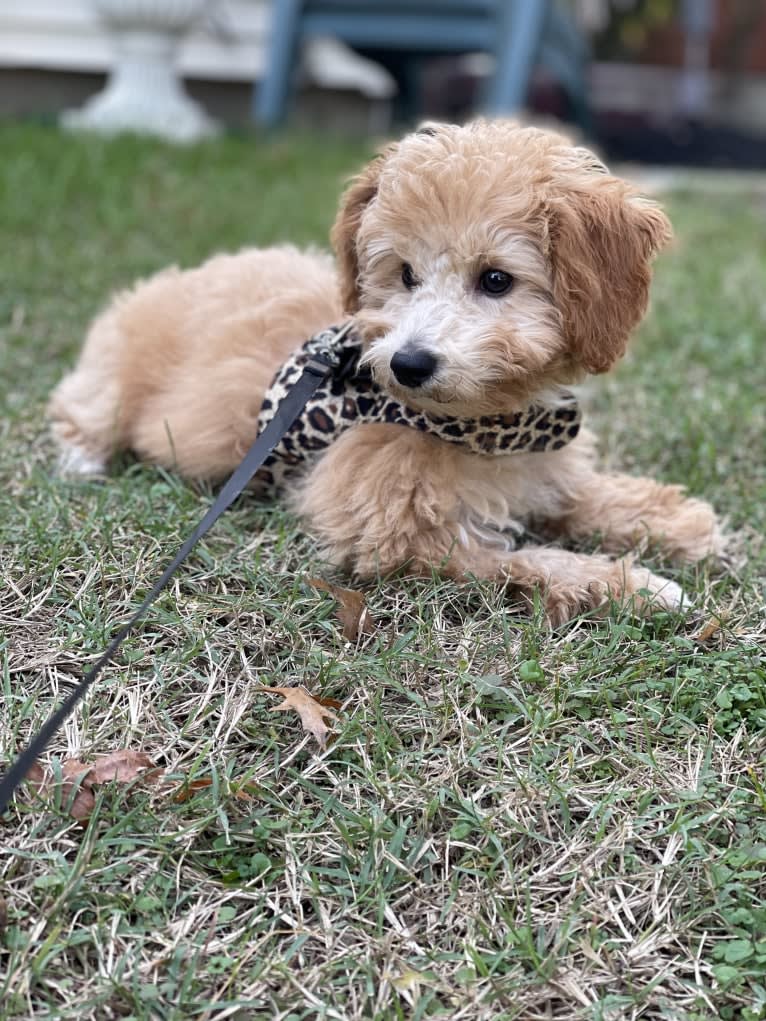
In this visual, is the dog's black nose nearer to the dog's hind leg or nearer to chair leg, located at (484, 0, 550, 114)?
the dog's hind leg

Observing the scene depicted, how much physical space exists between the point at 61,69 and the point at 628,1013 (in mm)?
10705

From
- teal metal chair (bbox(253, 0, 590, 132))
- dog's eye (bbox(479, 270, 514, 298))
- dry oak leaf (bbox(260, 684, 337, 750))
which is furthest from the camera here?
teal metal chair (bbox(253, 0, 590, 132))

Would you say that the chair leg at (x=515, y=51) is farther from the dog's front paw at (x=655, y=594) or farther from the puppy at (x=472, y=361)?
the dog's front paw at (x=655, y=594)

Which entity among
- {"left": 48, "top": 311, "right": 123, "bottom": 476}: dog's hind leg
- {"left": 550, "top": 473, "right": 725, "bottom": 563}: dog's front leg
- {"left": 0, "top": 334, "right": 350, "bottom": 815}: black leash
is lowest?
{"left": 48, "top": 311, "right": 123, "bottom": 476}: dog's hind leg

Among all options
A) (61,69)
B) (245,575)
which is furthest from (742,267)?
(61,69)

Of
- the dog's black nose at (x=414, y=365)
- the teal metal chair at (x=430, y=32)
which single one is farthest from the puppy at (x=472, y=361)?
the teal metal chair at (x=430, y=32)

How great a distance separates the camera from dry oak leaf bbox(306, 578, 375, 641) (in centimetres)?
270

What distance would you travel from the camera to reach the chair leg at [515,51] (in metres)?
8.55

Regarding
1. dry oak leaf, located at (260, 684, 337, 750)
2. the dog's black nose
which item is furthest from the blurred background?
dry oak leaf, located at (260, 684, 337, 750)

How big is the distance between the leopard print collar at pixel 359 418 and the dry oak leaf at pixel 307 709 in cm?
85

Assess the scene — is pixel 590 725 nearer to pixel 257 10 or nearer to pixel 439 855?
pixel 439 855

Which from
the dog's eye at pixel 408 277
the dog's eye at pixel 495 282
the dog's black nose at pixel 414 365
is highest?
the dog's eye at pixel 495 282

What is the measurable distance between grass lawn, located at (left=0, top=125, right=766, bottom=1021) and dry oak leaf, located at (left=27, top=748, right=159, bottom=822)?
0.10 ft

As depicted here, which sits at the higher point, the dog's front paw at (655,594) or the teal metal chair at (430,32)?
the teal metal chair at (430,32)
